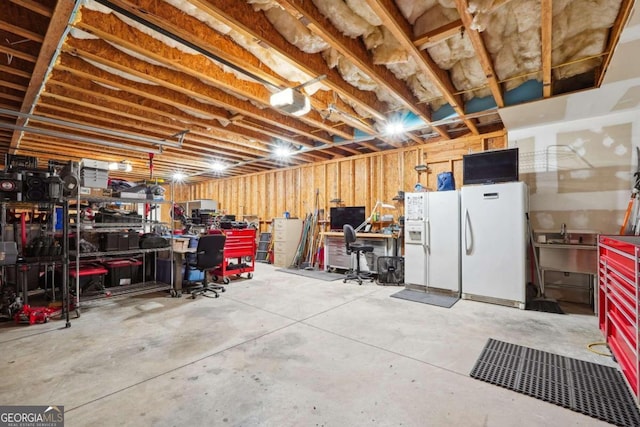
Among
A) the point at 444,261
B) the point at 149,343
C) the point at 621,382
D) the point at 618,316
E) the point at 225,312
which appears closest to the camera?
the point at 621,382

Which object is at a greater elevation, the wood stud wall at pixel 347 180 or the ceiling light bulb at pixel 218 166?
the ceiling light bulb at pixel 218 166

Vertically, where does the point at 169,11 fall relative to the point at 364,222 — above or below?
above

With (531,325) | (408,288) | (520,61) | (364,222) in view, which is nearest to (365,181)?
(364,222)

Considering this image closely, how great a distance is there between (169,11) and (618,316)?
4458mm

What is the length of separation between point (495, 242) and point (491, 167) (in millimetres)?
1112

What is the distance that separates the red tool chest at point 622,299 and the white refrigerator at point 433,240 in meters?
1.81

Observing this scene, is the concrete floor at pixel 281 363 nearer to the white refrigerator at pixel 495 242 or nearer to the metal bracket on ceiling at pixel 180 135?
the white refrigerator at pixel 495 242

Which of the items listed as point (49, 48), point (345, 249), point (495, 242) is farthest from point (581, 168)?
point (49, 48)

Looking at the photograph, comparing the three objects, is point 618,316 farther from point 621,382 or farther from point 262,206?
point 262,206

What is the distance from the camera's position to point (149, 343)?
8.85 feet

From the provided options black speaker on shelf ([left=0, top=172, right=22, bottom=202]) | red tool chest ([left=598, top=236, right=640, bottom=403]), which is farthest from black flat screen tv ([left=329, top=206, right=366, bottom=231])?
black speaker on shelf ([left=0, top=172, right=22, bottom=202])

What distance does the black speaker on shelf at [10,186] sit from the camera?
10.0 ft

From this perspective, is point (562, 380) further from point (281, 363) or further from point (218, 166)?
point (218, 166)

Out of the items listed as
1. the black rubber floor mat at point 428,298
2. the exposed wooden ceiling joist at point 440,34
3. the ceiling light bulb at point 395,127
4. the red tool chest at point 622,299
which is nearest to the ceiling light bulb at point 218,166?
the ceiling light bulb at point 395,127
